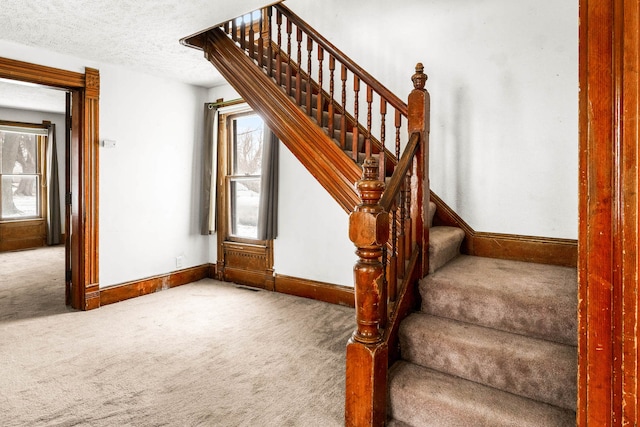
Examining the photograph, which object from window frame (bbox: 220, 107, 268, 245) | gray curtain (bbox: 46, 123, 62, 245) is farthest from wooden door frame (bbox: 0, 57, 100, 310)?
gray curtain (bbox: 46, 123, 62, 245)

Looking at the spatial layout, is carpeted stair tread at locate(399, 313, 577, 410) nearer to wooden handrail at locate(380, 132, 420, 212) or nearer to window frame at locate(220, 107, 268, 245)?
wooden handrail at locate(380, 132, 420, 212)

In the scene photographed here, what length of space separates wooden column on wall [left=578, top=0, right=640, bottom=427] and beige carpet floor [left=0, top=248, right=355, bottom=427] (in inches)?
50.2

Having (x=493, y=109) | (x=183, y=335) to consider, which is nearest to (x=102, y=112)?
(x=183, y=335)

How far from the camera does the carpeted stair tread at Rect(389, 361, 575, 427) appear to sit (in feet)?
5.13

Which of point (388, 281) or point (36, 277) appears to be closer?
point (388, 281)

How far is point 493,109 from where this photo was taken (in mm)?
2846

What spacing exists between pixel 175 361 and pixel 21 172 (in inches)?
285

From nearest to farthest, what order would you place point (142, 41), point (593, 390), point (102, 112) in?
point (593, 390)
point (142, 41)
point (102, 112)

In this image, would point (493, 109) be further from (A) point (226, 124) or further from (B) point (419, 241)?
(A) point (226, 124)

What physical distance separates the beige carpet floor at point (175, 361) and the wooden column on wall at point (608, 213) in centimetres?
128

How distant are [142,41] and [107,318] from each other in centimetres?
258

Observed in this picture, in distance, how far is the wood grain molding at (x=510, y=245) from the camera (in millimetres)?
2592

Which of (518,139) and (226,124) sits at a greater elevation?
(226,124)

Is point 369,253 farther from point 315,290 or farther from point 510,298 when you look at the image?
point 315,290
